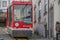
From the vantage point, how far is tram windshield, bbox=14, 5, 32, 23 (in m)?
18.8

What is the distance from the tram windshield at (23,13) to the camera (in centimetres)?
1883

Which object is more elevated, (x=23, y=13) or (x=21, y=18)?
(x=23, y=13)

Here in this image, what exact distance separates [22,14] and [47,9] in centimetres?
509

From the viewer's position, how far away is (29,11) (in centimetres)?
1906

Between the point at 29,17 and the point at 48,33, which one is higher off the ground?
the point at 29,17

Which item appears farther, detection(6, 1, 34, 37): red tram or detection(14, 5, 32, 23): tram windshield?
detection(14, 5, 32, 23): tram windshield

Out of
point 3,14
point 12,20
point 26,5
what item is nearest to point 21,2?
point 26,5

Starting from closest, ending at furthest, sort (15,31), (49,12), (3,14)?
(15,31) → (49,12) → (3,14)

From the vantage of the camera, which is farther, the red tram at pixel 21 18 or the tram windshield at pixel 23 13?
the tram windshield at pixel 23 13

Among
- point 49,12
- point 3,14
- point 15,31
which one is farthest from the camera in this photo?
point 3,14

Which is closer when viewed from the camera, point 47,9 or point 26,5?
point 26,5

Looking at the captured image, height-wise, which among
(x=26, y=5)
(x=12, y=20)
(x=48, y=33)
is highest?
(x=26, y=5)

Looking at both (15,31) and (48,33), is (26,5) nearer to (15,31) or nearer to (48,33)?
(15,31)

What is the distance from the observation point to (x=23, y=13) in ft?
61.8
